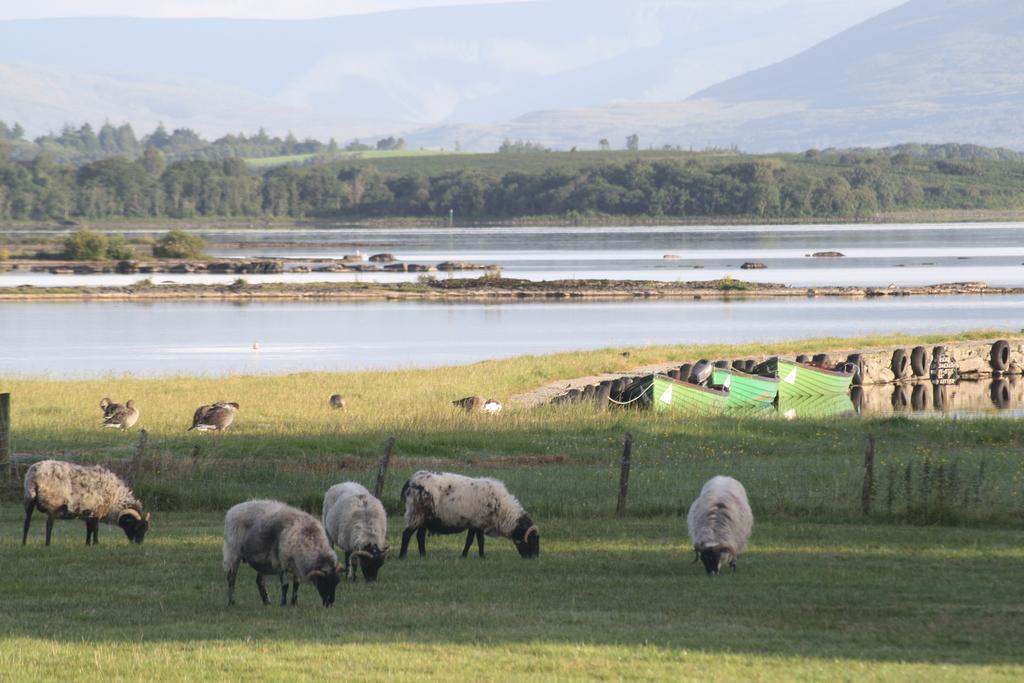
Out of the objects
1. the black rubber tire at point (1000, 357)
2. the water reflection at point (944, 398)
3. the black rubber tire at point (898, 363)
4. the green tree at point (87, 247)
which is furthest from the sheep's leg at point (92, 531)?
the green tree at point (87, 247)

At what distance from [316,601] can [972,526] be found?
1010 centimetres

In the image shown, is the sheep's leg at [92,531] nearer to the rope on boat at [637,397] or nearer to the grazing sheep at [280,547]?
the grazing sheep at [280,547]

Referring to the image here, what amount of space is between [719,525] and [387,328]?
64100 millimetres

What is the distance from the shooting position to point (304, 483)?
23984 millimetres

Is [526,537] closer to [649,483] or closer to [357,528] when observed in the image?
[357,528]

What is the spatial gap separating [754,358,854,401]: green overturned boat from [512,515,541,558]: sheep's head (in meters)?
31.1

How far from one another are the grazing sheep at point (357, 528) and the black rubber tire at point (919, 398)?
110 ft

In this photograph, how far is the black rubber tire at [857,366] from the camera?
176ft

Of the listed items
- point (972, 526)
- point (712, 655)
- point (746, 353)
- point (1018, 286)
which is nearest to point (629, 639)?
point (712, 655)

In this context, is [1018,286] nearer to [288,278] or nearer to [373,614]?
[288,278]

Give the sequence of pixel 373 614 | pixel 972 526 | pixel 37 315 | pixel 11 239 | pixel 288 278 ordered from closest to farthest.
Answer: pixel 373 614, pixel 972 526, pixel 37 315, pixel 288 278, pixel 11 239

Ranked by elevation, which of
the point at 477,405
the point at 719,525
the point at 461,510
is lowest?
the point at 477,405

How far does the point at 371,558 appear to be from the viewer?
16.0 metres

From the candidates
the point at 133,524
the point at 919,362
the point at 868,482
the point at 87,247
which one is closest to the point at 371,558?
the point at 133,524
